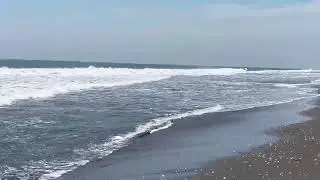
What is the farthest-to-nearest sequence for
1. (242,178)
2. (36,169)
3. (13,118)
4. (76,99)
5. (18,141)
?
(76,99) → (13,118) → (18,141) → (36,169) → (242,178)

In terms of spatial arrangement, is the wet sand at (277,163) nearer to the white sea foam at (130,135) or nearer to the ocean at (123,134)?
the ocean at (123,134)

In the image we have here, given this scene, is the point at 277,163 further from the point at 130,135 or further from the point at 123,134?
the point at 123,134

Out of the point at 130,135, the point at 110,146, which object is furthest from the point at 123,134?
the point at 110,146

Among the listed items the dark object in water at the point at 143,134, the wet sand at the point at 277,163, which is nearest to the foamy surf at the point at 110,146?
the dark object in water at the point at 143,134

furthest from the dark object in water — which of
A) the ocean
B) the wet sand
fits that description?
the wet sand

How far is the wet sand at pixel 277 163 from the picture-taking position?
30.2 ft

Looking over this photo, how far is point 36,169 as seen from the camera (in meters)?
10.2

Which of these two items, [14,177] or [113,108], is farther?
[113,108]

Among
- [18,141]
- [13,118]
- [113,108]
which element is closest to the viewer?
[18,141]

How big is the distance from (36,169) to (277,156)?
5091 millimetres

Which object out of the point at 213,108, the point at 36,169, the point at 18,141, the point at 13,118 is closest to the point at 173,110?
the point at 213,108

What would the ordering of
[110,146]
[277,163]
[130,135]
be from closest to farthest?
[277,163] → [110,146] → [130,135]

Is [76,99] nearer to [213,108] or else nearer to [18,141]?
[213,108]

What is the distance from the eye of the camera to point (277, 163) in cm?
1027
